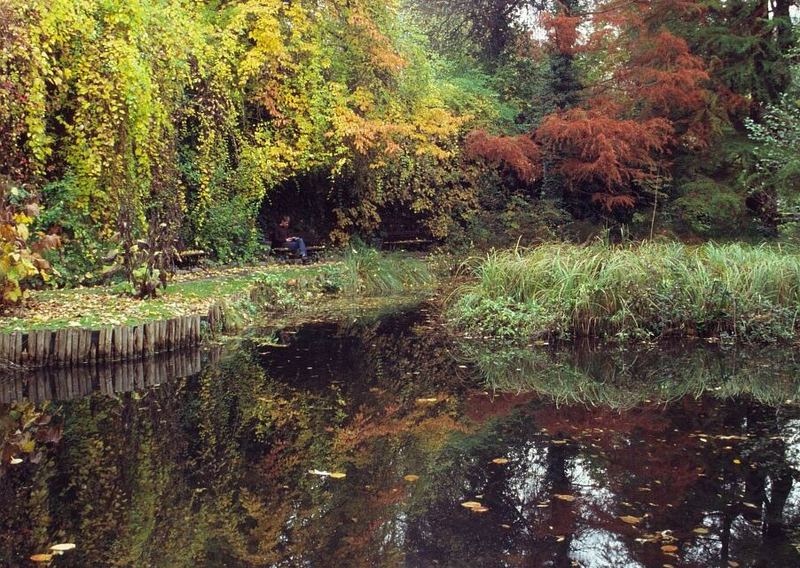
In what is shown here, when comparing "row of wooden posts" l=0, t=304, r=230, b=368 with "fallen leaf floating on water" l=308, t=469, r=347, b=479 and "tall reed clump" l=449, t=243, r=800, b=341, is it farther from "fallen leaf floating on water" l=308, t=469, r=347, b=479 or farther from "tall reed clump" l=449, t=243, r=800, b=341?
"tall reed clump" l=449, t=243, r=800, b=341

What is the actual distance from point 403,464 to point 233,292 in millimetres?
5610

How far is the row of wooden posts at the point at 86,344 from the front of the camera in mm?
6480

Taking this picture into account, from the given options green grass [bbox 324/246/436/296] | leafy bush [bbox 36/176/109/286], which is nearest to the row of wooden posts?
leafy bush [bbox 36/176/109/286]

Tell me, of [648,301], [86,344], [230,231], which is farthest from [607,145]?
[86,344]

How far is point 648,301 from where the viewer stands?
848 centimetres

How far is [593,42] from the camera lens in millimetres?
14633

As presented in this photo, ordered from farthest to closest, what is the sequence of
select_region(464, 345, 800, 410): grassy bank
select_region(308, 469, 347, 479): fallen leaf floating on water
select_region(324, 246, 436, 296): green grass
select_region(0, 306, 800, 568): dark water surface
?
select_region(324, 246, 436, 296): green grass, select_region(464, 345, 800, 410): grassy bank, select_region(308, 469, 347, 479): fallen leaf floating on water, select_region(0, 306, 800, 568): dark water surface

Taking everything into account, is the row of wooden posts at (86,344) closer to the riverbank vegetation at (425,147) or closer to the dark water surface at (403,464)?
the dark water surface at (403,464)

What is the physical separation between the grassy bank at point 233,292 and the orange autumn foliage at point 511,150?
2.73 metres

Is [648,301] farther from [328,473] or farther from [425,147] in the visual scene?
[425,147]

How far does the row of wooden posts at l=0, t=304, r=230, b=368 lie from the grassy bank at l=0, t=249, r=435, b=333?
0.22 meters

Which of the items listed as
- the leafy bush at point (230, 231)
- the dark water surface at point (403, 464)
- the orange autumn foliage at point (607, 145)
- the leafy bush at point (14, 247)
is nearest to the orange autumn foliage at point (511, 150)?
the orange autumn foliage at point (607, 145)

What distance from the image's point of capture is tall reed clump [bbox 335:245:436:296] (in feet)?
40.4

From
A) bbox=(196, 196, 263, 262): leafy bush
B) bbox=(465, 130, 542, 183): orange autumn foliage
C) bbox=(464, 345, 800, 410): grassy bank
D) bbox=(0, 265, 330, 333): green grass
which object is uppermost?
bbox=(465, 130, 542, 183): orange autumn foliage
